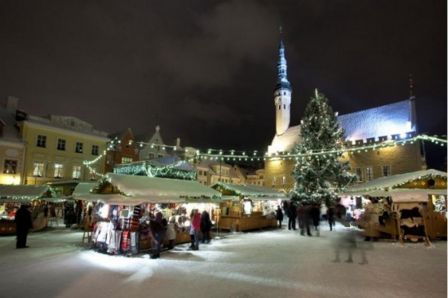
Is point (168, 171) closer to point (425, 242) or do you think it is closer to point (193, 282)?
point (193, 282)

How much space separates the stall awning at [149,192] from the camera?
13008 mm

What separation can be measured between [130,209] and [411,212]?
42.1 feet

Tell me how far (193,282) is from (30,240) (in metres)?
11.5

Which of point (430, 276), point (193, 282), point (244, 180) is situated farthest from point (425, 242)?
point (244, 180)

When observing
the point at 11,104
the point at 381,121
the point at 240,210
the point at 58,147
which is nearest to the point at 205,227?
the point at 240,210

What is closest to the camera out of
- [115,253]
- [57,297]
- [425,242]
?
[57,297]

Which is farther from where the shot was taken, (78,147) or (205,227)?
(78,147)

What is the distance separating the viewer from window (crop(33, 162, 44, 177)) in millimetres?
31550

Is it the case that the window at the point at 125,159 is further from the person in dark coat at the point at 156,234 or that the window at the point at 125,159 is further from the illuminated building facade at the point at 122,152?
the person in dark coat at the point at 156,234

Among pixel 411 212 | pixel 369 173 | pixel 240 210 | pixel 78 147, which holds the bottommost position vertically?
pixel 240 210

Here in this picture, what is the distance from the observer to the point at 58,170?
111 ft

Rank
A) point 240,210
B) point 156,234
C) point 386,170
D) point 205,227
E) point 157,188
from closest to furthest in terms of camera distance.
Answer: point 156,234 → point 157,188 → point 205,227 → point 240,210 → point 386,170

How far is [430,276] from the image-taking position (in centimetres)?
887

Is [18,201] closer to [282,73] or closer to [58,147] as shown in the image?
[58,147]
